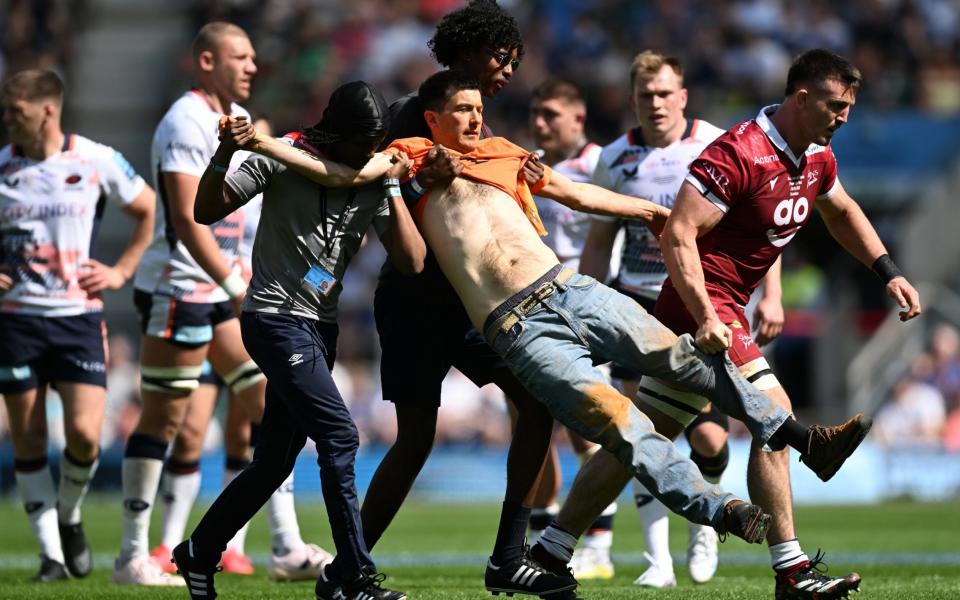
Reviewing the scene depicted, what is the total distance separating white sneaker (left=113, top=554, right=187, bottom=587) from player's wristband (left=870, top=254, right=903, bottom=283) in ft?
14.2

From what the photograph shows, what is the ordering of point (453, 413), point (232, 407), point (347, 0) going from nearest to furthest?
point (232, 407) < point (453, 413) < point (347, 0)

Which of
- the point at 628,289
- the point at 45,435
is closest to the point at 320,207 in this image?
the point at 628,289

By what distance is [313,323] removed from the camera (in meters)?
6.79

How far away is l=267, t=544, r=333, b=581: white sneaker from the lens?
29.2 ft

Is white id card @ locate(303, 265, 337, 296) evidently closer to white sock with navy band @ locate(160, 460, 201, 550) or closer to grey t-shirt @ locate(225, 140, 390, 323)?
grey t-shirt @ locate(225, 140, 390, 323)

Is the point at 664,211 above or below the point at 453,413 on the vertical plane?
above

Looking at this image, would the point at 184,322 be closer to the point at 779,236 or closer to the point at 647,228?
the point at 647,228

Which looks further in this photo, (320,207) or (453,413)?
(453,413)

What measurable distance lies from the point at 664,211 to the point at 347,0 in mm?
22024

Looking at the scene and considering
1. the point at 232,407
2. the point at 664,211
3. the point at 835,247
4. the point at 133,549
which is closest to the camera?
the point at 664,211

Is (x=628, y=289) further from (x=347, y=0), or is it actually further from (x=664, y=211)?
(x=347, y=0)

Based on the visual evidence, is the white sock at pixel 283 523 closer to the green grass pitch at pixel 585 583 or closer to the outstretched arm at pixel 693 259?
the green grass pitch at pixel 585 583

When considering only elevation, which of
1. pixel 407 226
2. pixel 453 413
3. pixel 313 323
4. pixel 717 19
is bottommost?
pixel 453 413

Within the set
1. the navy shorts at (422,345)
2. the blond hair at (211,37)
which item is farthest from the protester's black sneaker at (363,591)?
the blond hair at (211,37)
